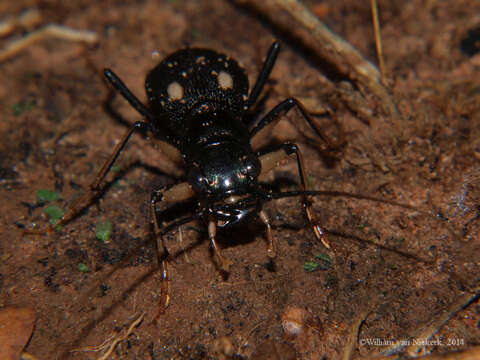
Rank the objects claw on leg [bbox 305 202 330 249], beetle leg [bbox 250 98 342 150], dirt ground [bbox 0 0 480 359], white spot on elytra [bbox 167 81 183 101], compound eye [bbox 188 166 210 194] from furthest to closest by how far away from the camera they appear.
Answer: white spot on elytra [bbox 167 81 183 101] → beetle leg [bbox 250 98 342 150] → claw on leg [bbox 305 202 330 249] → compound eye [bbox 188 166 210 194] → dirt ground [bbox 0 0 480 359]

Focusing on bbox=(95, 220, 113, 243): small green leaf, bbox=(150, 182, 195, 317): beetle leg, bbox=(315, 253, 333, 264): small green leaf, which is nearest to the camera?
bbox=(150, 182, 195, 317): beetle leg

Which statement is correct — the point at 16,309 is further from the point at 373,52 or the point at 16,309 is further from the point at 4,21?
the point at 373,52

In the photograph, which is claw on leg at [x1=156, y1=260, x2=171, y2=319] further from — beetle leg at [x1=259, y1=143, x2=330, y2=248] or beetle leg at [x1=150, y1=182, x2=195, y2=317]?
beetle leg at [x1=259, y1=143, x2=330, y2=248]

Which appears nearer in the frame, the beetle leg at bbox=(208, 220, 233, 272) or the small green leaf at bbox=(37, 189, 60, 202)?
the beetle leg at bbox=(208, 220, 233, 272)

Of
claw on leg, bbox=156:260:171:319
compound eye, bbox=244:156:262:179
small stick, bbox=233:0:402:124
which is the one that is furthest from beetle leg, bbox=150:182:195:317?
small stick, bbox=233:0:402:124

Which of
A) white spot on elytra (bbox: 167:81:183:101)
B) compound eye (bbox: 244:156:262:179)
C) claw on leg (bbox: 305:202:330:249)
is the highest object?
white spot on elytra (bbox: 167:81:183:101)

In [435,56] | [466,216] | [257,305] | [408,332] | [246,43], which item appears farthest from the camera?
[246,43]

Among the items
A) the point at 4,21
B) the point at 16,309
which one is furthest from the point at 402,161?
the point at 4,21

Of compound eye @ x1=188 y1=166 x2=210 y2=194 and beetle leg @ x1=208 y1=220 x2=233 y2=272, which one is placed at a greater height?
compound eye @ x1=188 y1=166 x2=210 y2=194
